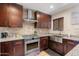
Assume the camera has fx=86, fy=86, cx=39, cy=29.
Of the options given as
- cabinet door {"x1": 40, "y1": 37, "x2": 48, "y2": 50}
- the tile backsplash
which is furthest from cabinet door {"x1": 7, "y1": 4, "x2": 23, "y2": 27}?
cabinet door {"x1": 40, "y1": 37, "x2": 48, "y2": 50}

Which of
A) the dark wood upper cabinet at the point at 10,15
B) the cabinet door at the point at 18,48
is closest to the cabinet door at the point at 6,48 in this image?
the cabinet door at the point at 18,48

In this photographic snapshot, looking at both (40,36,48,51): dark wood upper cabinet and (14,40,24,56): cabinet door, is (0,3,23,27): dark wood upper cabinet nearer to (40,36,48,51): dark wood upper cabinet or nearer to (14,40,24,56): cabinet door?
Answer: (14,40,24,56): cabinet door

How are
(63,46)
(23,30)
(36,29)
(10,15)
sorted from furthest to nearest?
(36,29), (23,30), (63,46), (10,15)

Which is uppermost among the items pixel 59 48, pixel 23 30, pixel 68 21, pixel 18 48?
pixel 68 21

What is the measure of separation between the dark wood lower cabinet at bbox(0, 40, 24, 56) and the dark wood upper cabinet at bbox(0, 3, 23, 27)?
44 cm

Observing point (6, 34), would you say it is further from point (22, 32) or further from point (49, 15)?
point (49, 15)

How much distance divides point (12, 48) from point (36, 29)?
46.8 inches

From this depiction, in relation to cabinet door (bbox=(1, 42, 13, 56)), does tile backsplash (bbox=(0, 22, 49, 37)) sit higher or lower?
higher

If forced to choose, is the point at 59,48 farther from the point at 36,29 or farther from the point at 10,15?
the point at 10,15

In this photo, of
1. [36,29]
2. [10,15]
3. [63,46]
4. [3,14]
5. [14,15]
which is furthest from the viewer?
[36,29]

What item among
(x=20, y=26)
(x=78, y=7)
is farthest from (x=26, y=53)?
(x=78, y=7)

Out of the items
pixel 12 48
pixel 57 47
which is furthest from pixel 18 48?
pixel 57 47

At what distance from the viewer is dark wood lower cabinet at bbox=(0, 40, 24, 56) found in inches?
69.0

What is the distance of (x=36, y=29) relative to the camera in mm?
2924
